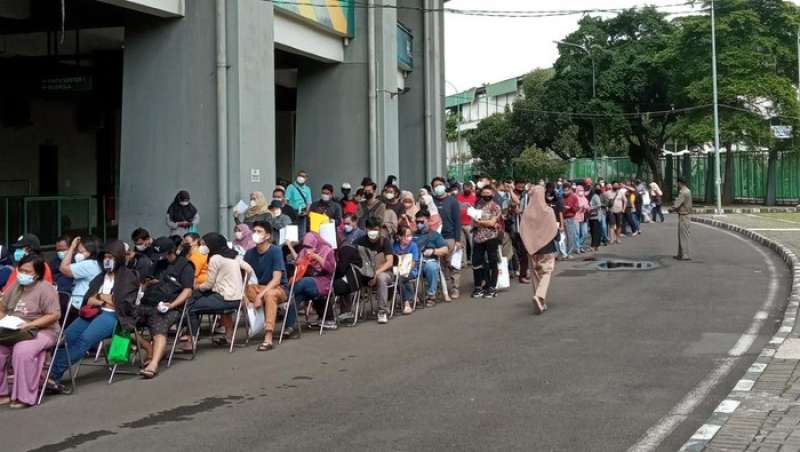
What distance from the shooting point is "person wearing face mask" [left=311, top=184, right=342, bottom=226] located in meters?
14.6

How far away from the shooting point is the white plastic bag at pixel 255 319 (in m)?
10.6

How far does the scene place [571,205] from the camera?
20953mm

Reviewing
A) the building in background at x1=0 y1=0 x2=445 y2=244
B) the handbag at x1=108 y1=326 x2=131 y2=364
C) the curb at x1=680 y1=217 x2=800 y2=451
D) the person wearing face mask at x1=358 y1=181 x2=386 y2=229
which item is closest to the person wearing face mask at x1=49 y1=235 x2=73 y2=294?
the handbag at x1=108 y1=326 x2=131 y2=364

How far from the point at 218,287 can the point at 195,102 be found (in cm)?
604

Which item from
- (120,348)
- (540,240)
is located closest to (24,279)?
(120,348)

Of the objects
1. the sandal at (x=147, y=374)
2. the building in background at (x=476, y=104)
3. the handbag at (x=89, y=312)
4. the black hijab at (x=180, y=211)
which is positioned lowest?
the sandal at (x=147, y=374)

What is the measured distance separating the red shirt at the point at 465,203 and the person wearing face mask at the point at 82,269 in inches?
319

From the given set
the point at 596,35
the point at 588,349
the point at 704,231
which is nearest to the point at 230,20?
the point at 588,349

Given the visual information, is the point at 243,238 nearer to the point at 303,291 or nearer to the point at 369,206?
the point at 303,291

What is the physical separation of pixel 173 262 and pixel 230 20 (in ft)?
22.1

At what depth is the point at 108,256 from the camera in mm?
9078

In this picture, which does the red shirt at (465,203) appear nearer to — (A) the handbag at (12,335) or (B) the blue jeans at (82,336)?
(B) the blue jeans at (82,336)

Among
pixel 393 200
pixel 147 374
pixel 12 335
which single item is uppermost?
pixel 393 200

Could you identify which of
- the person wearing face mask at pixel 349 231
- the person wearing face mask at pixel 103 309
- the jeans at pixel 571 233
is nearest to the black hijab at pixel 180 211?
the person wearing face mask at pixel 349 231
